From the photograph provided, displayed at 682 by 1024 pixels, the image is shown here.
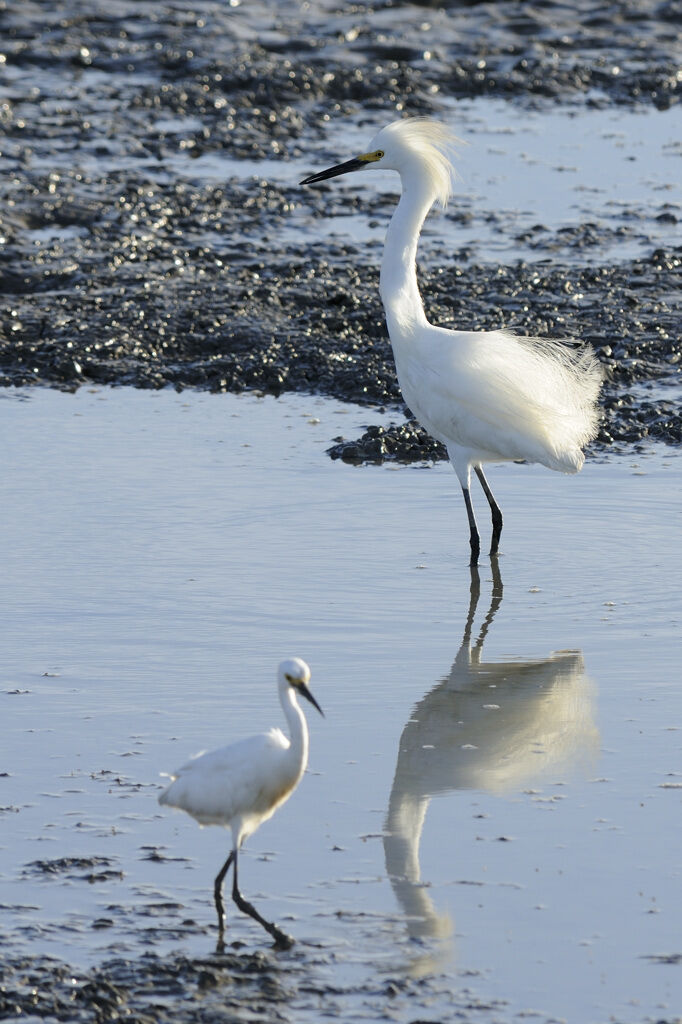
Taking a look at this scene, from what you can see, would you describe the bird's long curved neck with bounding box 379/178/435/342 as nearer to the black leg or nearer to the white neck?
the black leg

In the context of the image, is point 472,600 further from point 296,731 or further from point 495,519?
point 296,731

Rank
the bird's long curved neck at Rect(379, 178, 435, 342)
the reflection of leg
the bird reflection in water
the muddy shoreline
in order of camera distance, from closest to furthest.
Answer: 1. the bird reflection in water
2. the reflection of leg
3. the bird's long curved neck at Rect(379, 178, 435, 342)
4. the muddy shoreline

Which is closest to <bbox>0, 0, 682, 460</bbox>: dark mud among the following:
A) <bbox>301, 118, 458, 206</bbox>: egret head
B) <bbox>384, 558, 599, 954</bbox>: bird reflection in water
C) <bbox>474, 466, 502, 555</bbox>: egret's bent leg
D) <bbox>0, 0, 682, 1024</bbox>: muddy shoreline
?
<bbox>0, 0, 682, 1024</bbox>: muddy shoreline

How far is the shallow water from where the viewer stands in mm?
4199

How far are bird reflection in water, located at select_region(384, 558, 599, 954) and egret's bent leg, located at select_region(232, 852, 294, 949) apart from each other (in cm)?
36

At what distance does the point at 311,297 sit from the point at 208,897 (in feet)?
22.0

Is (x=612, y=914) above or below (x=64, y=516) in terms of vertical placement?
above

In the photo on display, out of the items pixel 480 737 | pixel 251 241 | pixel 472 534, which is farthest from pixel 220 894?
pixel 251 241

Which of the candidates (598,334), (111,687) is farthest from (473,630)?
(598,334)

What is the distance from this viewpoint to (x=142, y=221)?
11953 millimetres

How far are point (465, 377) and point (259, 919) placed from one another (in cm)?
373

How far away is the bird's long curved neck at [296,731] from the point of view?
4.10m

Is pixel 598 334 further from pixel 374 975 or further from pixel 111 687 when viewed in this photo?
pixel 374 975

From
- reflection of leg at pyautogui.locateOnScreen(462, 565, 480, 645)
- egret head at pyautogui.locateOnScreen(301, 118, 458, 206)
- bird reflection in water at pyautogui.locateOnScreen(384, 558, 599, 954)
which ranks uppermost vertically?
egret head at pyautogui.locateOnScreen(301, 118, 458, 206)
